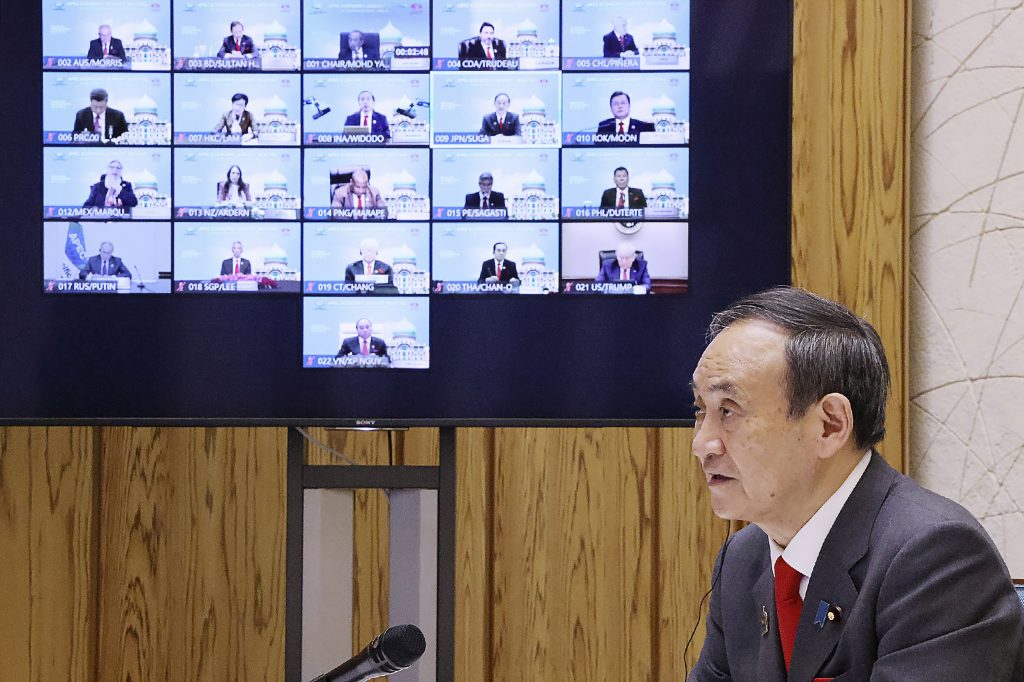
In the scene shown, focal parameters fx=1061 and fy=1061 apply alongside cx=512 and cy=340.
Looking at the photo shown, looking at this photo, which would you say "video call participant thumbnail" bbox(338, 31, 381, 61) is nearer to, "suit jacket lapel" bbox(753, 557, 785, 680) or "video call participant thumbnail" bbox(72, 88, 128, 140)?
"video call participant thumbnail" bbox(72, 88, 128, 140)

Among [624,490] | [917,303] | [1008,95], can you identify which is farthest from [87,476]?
[1008,95]

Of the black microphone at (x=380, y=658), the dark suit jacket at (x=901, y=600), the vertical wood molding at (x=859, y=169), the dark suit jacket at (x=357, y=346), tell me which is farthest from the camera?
the vertical wood molding at (x=859, y=169)

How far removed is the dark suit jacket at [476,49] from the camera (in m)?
2.46

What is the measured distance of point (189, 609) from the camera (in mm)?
2693

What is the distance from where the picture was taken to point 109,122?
2.46 m

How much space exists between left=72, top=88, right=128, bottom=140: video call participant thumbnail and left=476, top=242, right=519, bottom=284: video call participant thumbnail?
2.93 feet

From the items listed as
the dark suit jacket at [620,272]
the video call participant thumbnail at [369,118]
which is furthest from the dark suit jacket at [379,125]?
the dark suit jacket at [620,272]

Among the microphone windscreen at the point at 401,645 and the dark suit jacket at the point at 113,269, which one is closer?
the microphone windscreen at the point at 401,645

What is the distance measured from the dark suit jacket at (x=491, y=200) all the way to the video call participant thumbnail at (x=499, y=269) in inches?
3.6

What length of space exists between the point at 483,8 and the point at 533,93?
0.23 m

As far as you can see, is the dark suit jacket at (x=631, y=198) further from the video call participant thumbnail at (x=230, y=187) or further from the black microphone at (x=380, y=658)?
the black microphone at (x=380, y=658)

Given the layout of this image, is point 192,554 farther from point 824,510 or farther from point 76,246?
point 824,510

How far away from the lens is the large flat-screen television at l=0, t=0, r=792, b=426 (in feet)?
8.02

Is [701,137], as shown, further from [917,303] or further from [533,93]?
[917,303]
